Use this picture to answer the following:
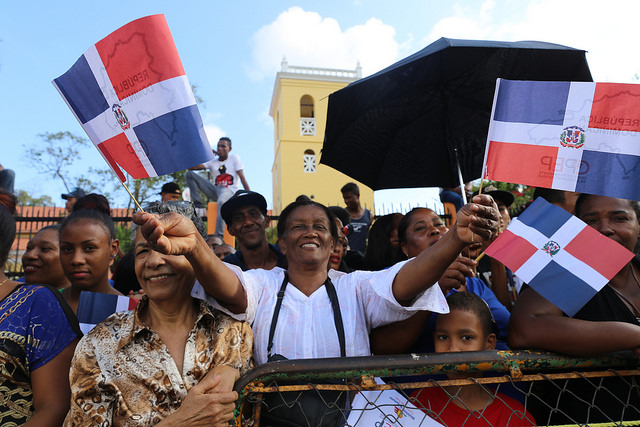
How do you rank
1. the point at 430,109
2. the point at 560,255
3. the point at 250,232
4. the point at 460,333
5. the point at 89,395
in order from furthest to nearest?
the point at 250,232
the point at 430,109
the point at 460,333
the point at 560,255
the point at 89,395

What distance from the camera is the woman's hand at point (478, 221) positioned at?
1782 mm

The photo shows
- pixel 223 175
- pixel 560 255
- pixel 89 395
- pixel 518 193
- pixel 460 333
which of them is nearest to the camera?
pixel 89 395

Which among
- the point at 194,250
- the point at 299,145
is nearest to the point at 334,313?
the point at 194,250

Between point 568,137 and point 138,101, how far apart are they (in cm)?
201

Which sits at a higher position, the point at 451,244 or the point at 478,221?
the point at 478,221

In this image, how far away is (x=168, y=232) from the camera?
1.72 metres

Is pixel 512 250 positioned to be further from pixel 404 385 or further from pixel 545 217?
pixel 404 385

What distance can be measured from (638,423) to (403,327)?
93 cm

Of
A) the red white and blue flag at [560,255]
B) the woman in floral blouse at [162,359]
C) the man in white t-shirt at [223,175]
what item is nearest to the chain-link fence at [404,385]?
the woman in floral blouse at [162,359]

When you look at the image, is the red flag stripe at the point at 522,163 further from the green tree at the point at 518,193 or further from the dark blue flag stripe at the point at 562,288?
the green tree at the point at 518,193

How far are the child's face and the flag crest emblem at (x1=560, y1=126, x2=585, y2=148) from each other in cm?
93

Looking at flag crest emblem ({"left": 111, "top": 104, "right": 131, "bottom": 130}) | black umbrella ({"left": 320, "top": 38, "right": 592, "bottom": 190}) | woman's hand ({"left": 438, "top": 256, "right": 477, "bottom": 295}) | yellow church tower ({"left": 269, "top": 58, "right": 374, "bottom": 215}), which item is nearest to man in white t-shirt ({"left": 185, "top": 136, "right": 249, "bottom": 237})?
black umbrella ({"left": 320, "top": 38, "right": 592, "bottom": 190})

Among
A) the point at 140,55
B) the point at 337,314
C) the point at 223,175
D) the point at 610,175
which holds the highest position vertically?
the point at 140,55

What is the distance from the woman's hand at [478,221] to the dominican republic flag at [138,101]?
1.19m
